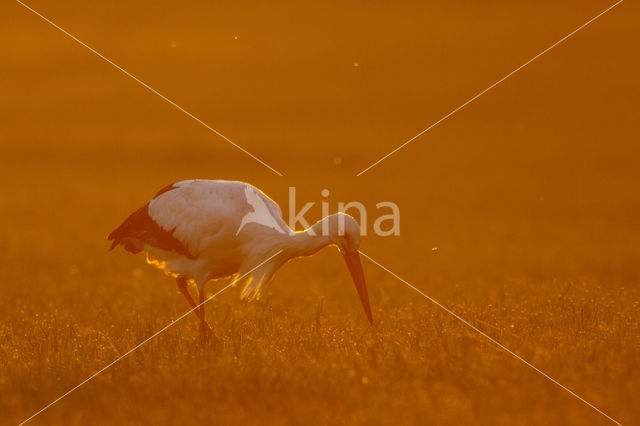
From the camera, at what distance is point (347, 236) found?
25.9 feet

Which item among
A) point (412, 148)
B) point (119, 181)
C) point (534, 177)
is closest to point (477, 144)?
point (412, 148)

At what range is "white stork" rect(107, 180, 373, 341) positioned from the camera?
8055 mm

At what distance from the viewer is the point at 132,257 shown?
14203mm

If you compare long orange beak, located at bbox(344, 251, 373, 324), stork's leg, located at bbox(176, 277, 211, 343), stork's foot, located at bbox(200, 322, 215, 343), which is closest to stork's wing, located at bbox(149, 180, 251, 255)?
stork's leg, located at bbox(176, 277, 211, 343)

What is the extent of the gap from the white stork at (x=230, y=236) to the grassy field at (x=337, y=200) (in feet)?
1.48

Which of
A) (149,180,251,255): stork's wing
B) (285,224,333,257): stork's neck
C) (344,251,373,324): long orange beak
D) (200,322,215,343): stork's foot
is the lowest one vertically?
(200,322,215,343): stork's foot

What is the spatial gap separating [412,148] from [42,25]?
Answer: 2817cm

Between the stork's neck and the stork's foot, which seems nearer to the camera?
the stork's foot

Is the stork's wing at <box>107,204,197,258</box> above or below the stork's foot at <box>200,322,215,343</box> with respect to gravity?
above

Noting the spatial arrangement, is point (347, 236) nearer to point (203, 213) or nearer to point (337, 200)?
point (203, 213)

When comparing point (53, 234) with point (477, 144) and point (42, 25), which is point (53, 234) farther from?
point (42, 25)

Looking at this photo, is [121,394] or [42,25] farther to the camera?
[42,25]

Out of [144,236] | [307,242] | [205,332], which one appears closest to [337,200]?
[144,236]

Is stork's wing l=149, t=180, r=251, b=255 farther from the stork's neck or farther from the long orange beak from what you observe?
the long orange beak
